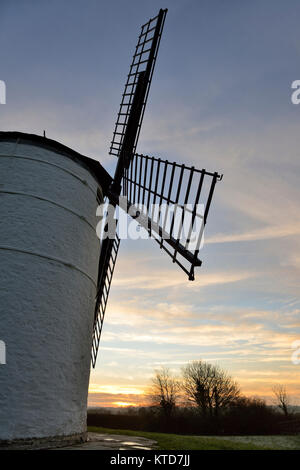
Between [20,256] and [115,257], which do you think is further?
[115,257]

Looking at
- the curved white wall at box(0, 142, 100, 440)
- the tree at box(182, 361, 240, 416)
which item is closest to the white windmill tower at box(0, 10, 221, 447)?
the curved white wall at box(0, 142, 100, 440)

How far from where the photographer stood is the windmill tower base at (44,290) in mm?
6238

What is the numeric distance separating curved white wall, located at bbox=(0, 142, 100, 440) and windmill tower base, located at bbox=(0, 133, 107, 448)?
19mm

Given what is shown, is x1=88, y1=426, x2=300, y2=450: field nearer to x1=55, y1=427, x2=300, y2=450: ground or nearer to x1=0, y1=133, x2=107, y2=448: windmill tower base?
x1=55, y1=427, x2=300, y2=450: ground

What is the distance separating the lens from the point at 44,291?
7090mm

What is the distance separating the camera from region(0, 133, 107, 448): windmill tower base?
6238mm

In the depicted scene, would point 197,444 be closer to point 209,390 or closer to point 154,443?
point 154,443

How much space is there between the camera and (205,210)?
707 cm

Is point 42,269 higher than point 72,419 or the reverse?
higher

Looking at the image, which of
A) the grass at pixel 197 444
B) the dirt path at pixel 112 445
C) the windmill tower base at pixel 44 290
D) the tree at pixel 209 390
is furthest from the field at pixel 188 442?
the tree at pixel 209 390

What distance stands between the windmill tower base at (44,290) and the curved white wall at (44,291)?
2cm
